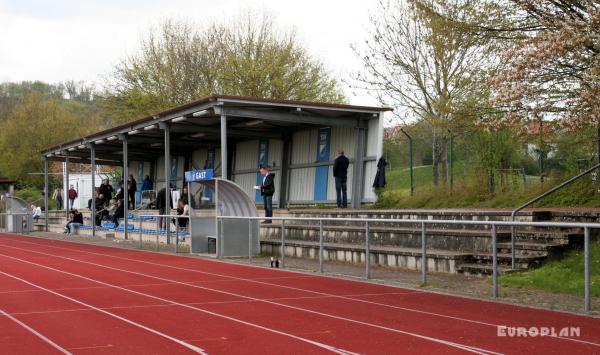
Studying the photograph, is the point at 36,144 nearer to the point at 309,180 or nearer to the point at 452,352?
the point at 309,180

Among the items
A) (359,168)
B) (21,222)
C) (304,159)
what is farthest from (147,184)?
(359,168)

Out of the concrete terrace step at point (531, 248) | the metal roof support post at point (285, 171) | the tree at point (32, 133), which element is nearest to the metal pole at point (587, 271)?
the concrete terrace step at point (531, 248)

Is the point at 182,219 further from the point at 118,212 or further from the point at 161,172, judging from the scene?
the point at 161,172

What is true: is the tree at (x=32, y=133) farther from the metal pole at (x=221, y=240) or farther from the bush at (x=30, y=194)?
the metal pole at (x=221, y=240)

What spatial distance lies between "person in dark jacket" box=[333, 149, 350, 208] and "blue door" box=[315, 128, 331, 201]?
2.50m

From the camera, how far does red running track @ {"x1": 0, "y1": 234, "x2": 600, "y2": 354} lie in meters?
7.65

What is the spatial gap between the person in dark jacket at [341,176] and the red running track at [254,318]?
27.7 feet

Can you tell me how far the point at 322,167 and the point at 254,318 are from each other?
17.5 meters

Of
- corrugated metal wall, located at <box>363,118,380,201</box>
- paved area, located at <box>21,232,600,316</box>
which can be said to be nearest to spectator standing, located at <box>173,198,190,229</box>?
paved area, located at <box>21,232,600,316</box>

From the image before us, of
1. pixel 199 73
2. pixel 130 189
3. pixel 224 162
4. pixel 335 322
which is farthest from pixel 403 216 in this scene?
pixel 199 73

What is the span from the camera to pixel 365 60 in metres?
31.2

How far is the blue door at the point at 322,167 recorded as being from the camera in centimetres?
2658

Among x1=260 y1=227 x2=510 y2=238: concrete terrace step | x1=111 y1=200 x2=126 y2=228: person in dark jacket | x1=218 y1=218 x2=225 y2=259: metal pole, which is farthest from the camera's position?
x1=111 y1=200 x2=126 y2=228: person in dark jacket

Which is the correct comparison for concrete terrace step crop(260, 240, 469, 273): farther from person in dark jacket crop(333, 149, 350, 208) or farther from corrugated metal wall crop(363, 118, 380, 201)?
corrugated metal wall crop(363, 118, 380, 201)
